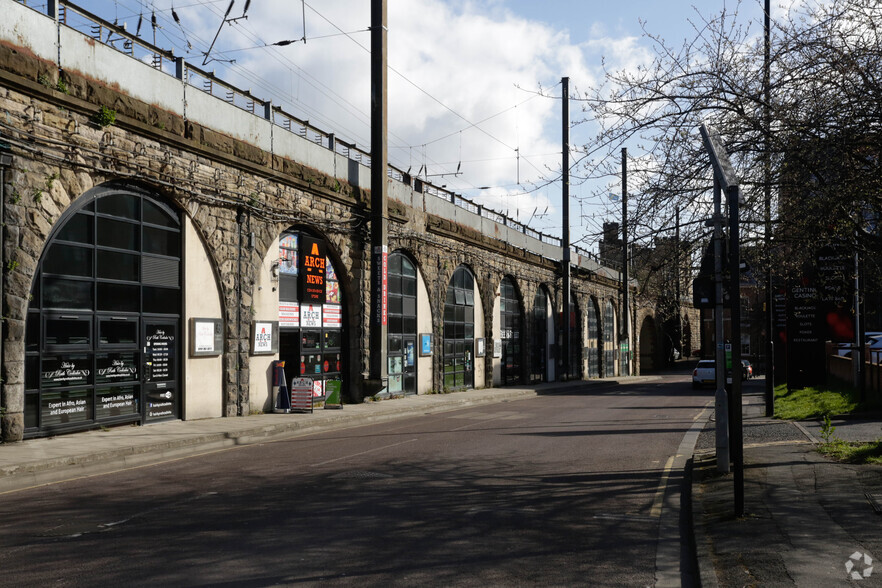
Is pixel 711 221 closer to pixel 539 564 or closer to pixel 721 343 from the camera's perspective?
pixel 721 343

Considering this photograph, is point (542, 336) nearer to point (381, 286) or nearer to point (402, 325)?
point (402, 325)

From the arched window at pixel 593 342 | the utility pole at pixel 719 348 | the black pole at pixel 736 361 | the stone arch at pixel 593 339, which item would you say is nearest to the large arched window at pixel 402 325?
the utility pole at pixel 719 348

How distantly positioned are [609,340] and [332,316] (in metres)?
35.2

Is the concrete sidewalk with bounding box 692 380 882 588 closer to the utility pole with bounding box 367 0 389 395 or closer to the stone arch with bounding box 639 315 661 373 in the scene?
the utility pole with bounding box 367 0 389 395

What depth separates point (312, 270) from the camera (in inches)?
866

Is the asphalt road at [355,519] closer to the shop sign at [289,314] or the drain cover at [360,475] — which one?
the drain cover at [360,475]

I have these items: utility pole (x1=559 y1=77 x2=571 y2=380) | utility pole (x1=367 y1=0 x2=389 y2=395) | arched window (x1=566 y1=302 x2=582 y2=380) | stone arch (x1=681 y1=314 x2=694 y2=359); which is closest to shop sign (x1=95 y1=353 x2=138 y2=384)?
utility pole (x1=367 y1=0 x2=389 y2=395)

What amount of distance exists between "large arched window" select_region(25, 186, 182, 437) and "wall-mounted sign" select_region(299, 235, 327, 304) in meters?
4.81

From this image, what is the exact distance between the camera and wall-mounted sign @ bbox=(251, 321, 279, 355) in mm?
19172

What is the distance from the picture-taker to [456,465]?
11.4 meters

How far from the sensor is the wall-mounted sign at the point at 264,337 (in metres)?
19.2

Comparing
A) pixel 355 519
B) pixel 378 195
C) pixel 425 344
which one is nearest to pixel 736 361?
pixel 355 519

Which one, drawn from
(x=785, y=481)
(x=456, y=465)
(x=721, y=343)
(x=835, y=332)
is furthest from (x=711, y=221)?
(x=835, y=332)

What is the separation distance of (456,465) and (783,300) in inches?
649
